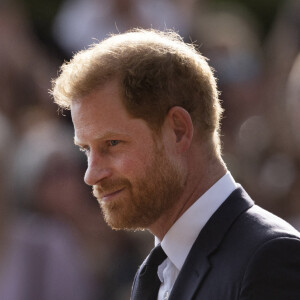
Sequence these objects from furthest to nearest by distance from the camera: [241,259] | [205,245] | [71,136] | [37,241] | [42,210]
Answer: [71,136] < [42,210] < [37,241] < [205,245] < [241,259]

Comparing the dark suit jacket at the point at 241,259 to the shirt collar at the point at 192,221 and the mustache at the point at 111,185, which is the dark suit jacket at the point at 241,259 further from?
the mustache at the point at 111,185

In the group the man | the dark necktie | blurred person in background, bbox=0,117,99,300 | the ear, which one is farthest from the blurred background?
the ear

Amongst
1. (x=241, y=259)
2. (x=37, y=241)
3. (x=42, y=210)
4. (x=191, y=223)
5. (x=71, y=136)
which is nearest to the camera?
(x=241, y=259)

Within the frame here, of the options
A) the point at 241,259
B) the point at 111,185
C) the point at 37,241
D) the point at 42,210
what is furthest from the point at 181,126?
the point at 42,210

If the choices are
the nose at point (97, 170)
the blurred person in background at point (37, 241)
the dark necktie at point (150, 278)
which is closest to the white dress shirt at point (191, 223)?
the dark necktie at point (150, 278)

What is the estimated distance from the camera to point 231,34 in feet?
22.8

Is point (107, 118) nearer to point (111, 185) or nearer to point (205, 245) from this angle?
point (111, 185)

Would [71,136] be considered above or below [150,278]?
above

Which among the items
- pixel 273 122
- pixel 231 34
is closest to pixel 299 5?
pixel 231 34

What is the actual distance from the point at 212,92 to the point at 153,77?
29cm

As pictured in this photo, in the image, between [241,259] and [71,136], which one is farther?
[71,136]

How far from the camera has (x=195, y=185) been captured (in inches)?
125

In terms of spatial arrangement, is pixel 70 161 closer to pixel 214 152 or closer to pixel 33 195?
pixel 33 195

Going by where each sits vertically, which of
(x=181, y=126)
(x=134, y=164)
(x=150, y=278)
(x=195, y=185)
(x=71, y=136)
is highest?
(x=71, y=136)
